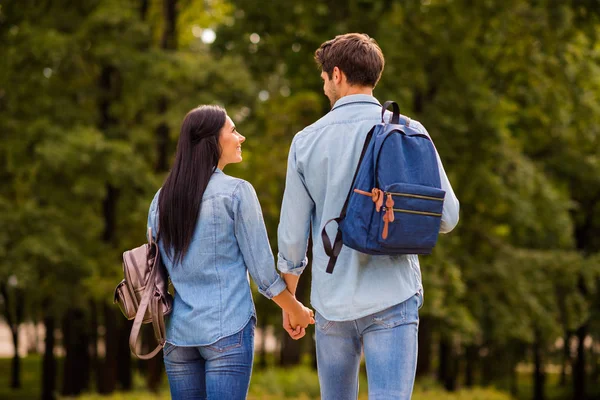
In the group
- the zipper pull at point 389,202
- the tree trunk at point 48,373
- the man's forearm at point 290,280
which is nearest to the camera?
the zipper pull at point 389,202

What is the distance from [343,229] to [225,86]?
11.2m

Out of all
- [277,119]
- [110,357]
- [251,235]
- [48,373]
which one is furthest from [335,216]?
[48,373]

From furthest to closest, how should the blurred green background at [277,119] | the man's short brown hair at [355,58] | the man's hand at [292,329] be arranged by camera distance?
the blurred green background at [277,119] → the man's hand at [292,329] → the man's short brown hair at [355,58]

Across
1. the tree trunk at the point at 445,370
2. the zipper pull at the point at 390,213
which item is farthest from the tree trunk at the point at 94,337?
the zipper pull at the point at 390,213

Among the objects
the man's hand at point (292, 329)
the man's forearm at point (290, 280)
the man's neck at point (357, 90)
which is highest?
the man's neck at point (357, 90)

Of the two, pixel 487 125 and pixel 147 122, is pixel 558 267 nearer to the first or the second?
pixel 487 125

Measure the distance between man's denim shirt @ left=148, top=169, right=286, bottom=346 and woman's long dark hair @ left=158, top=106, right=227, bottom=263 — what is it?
1.5 inches

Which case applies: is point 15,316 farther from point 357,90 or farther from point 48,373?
point 357,90

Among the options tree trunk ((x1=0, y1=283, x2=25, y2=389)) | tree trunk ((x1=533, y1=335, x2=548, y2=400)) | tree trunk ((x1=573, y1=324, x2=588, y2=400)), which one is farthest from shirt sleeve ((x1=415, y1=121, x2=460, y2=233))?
tree trunk ((x1=573, y1=324, x2=588, y2=400))

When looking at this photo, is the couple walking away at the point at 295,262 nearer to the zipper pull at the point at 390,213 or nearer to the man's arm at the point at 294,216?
the man's arm at the point at 294,216

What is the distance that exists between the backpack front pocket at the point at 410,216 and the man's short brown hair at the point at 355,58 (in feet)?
1.78

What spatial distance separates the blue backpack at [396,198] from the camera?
3113mm

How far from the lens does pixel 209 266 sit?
3.54 m

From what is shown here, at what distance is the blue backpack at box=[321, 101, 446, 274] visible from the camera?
123 inches
